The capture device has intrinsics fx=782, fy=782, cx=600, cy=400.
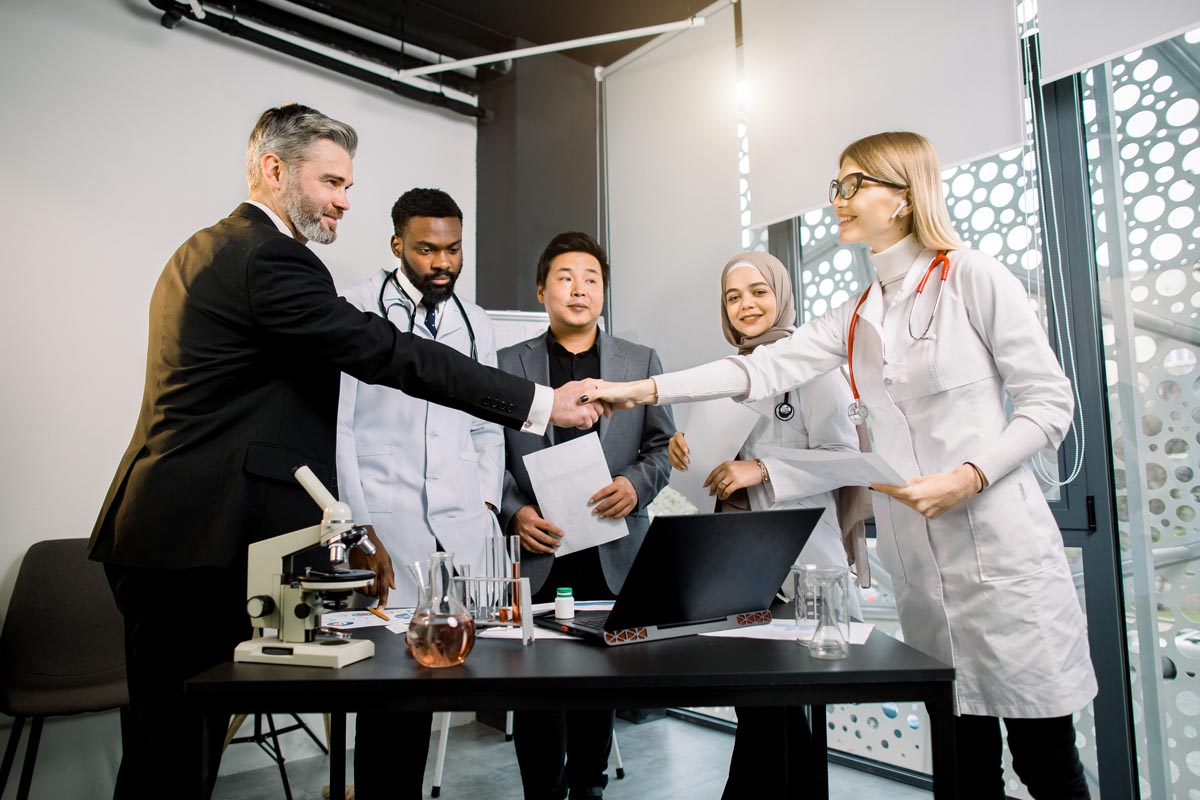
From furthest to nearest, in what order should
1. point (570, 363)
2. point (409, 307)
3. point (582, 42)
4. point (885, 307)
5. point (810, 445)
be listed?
point (582, 42), point (570, 363), point (409, 307), point (810, 445), point (885, 307)

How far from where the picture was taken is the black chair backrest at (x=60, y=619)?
2.65m

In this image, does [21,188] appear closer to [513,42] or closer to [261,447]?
[261,447]

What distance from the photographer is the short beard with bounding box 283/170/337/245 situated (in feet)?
6.43

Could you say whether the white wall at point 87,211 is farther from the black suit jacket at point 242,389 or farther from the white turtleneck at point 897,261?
the white turtleneck at point 897,261

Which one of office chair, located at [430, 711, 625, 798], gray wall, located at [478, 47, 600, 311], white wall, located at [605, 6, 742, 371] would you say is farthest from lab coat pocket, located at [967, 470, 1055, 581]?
gray wall, located at [478, 47, 600, 311]

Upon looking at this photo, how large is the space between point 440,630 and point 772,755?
91cm

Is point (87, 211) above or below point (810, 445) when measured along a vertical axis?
above

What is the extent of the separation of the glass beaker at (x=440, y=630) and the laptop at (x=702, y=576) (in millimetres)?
265

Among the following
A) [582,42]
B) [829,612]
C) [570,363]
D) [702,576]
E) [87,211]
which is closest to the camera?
[829,612]

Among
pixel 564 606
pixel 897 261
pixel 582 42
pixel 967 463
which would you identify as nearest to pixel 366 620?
pixel 564 606

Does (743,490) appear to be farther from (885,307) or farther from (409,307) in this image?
(409,307)

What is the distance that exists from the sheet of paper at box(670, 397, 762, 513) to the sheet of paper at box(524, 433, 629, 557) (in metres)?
0.24

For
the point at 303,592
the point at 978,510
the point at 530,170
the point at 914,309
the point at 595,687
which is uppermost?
the point at 530,170

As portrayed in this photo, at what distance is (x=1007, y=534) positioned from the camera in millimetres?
1528
